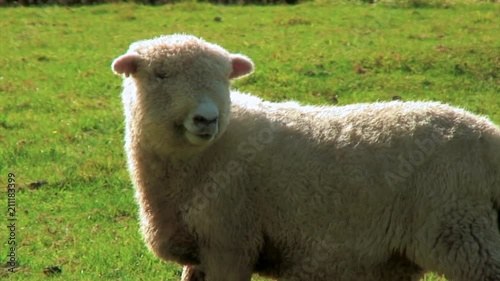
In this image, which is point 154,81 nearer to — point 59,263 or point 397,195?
point 397,195

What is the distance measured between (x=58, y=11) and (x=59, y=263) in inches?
603

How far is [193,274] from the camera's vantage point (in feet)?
22.2

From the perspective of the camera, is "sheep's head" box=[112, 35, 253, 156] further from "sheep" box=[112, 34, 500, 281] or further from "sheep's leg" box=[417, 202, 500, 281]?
"sheep's leg" box=[417, 202, 500, 281]

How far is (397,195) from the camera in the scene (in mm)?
6230

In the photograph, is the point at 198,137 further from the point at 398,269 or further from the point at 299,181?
the point at 398,269

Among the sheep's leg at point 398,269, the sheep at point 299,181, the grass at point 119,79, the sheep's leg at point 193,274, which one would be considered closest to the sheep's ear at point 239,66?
the sheep at point 299,181

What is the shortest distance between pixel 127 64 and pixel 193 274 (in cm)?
149

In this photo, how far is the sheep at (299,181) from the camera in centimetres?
613

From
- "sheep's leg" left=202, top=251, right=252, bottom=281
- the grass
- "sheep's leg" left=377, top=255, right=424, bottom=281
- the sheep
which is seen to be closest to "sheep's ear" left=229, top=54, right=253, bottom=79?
the sheep

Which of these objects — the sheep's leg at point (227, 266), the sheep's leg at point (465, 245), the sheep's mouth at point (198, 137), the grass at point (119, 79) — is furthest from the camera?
the grass at point (119, 79)

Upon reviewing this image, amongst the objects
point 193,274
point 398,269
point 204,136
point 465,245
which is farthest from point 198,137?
point 465,245

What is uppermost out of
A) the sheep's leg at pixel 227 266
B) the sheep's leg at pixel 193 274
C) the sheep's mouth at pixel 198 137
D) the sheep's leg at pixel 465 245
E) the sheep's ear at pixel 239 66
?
the sheep's ear at pixel 239 66

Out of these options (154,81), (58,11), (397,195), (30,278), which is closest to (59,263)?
(30,278)

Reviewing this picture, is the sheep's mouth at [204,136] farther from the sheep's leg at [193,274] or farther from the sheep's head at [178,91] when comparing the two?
the sheep's leg at [193,274]
